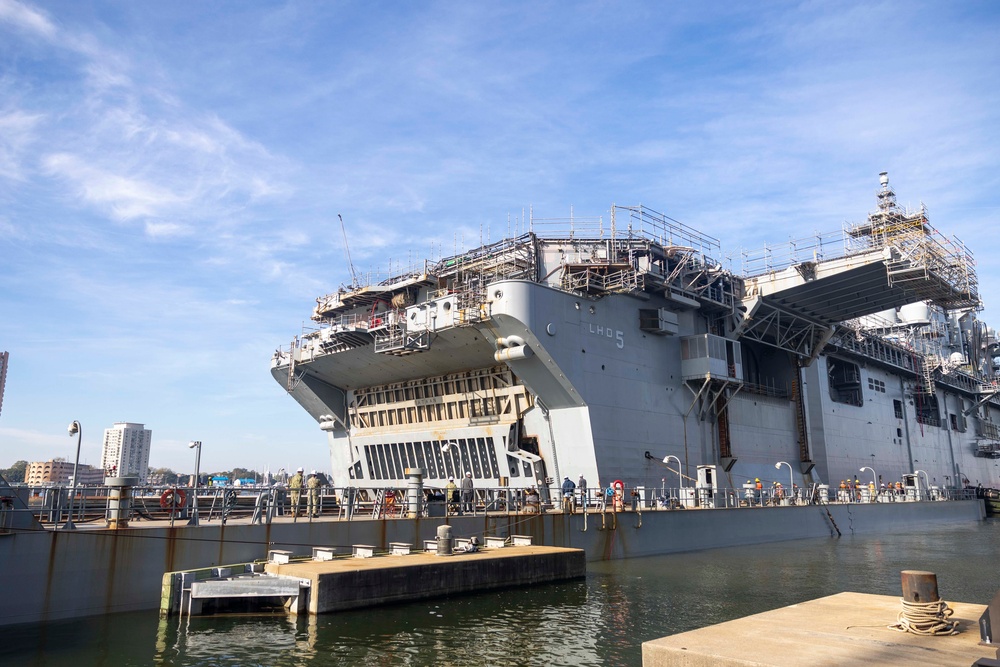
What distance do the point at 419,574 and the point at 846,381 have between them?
39968 millimetres

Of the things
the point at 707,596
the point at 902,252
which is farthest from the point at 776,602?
the point at 902,252

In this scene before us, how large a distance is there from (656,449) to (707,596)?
44.6 feet

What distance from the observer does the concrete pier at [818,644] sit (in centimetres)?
705

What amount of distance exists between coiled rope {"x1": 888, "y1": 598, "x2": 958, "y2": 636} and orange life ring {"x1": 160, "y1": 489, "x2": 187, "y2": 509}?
15.6 metres

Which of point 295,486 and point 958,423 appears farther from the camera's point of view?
point 958,423

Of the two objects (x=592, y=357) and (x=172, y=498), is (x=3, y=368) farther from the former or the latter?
(x=592, y=357)

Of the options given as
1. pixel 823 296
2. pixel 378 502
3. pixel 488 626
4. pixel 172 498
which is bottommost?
pixel 488 626

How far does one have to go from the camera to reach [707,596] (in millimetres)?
18141

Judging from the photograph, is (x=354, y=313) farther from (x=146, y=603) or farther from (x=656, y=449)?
(x=146, y=603)

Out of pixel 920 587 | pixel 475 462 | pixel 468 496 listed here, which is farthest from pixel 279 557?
pixel 475 462

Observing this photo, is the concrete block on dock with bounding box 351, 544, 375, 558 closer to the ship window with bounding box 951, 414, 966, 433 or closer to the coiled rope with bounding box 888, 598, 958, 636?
the coiled rope with bounding box 888, 598, 958, 636

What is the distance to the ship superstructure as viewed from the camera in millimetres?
28406

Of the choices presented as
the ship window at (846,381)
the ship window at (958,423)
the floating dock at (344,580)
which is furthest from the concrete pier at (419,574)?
the ship window at (958,423)

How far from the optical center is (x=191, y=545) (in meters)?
17.3
